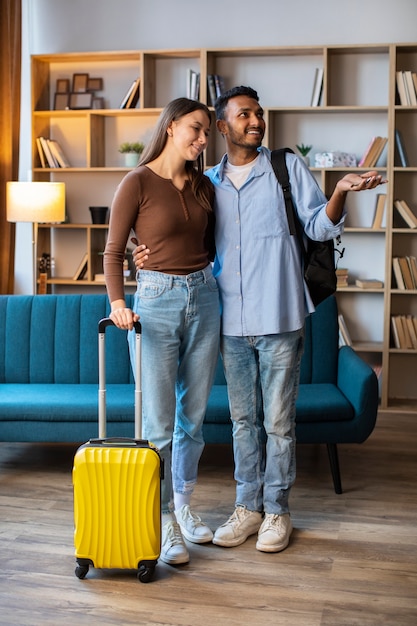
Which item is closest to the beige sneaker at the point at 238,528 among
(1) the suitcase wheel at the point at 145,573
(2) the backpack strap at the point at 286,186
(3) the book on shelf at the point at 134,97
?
(1) the suitcase wheel at the point at 145,573

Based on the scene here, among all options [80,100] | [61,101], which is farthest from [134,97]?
[61,101]

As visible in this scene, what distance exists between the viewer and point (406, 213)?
5379 millimetres

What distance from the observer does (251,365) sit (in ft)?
10.0

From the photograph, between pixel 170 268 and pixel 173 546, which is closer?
pixel 170 268

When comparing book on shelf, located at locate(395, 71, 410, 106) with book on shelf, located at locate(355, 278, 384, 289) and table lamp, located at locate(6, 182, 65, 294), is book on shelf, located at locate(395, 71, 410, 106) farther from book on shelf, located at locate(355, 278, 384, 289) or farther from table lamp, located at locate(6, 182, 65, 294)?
table lamp, located at locate(6, 182, 65, 294)

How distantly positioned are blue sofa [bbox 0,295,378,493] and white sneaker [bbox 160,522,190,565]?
2.66 feet

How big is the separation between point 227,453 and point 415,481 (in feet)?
3.14

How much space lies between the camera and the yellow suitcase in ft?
8.93

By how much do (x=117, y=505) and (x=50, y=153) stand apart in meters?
3.56

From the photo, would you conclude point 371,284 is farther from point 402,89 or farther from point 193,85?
point 193,85

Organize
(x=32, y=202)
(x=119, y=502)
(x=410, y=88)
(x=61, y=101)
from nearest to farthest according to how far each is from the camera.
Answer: (x=119, y=502), (x=32, y=202), (x=410, y=88), (x=61, y=101)

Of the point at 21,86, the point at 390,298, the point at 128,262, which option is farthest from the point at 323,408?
the point at 21,86

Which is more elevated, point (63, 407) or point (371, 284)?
point (371, 284)

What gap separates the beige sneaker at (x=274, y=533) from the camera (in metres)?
3.03
